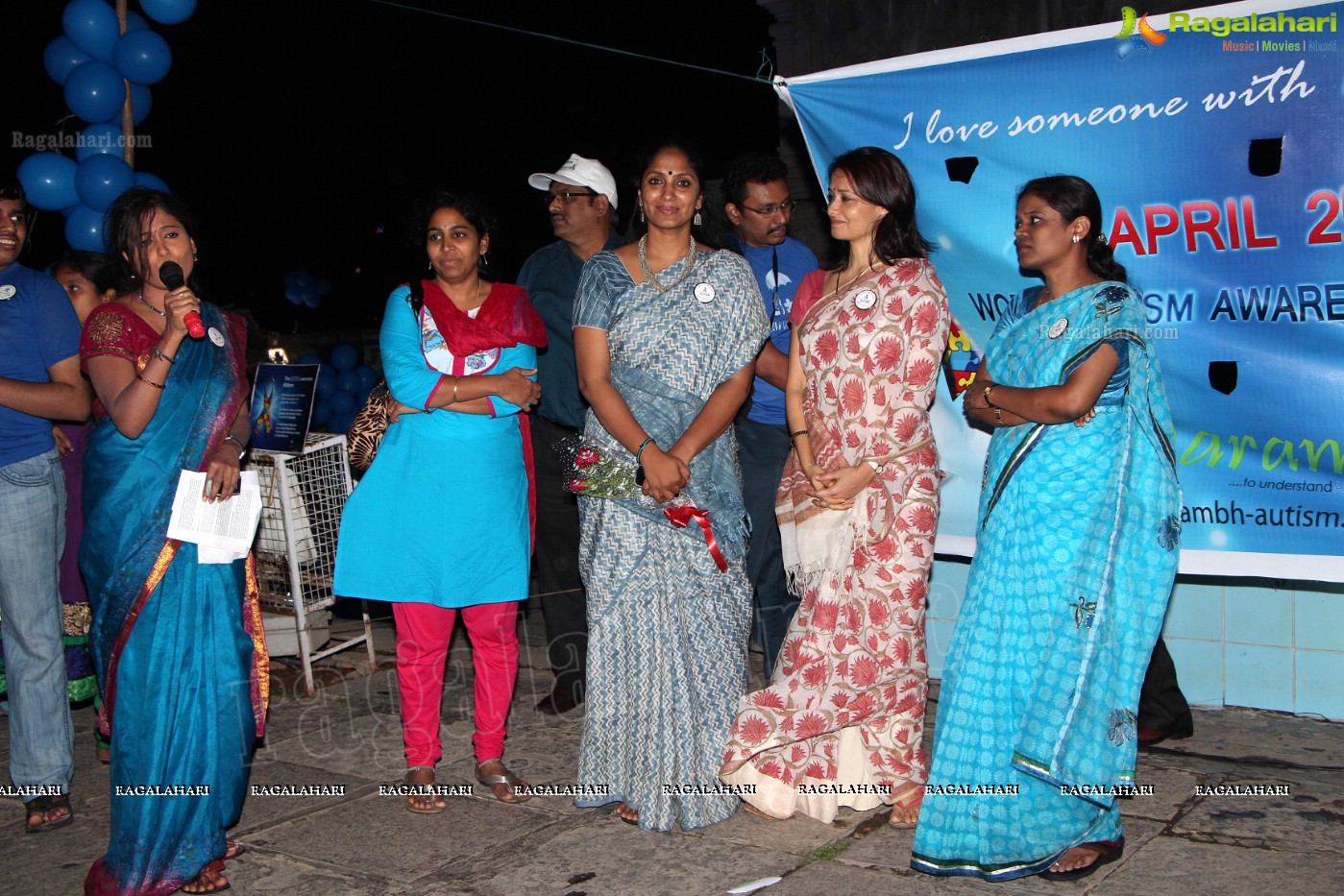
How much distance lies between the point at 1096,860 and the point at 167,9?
20.0 feet

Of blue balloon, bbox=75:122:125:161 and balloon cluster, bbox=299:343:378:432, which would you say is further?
balloon cluster, bbox=299:343:378:432

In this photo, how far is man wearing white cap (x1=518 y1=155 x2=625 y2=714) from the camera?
15.8 ft

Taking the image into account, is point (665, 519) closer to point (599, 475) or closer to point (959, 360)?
point (599, 475)

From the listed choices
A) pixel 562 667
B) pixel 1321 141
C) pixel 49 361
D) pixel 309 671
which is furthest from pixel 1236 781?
pixel 49 361

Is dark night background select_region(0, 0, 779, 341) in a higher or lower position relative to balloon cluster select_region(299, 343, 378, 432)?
higher

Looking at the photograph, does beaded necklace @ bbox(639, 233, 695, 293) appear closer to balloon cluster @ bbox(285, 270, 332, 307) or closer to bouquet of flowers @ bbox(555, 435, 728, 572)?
bouquet of flowers @ bbox(555, 435, 728, 572)

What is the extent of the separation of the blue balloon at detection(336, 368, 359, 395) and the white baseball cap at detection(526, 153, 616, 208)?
6778 mm

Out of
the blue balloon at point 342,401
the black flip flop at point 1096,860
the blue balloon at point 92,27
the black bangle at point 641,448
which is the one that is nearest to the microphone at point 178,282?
the black bangle at point 641,448

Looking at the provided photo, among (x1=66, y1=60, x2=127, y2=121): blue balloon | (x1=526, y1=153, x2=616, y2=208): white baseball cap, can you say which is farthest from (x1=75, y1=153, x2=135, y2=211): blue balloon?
(x1=526, y1=153, x2=616, y2=208): white baseball cap

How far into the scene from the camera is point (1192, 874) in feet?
10.6

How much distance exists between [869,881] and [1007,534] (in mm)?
1005

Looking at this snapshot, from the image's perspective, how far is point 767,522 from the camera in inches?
181

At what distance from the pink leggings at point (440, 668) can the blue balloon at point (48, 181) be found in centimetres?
360

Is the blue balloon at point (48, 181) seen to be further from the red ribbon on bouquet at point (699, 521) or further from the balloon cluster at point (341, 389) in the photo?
the balloon cluster at point (341, 389)
